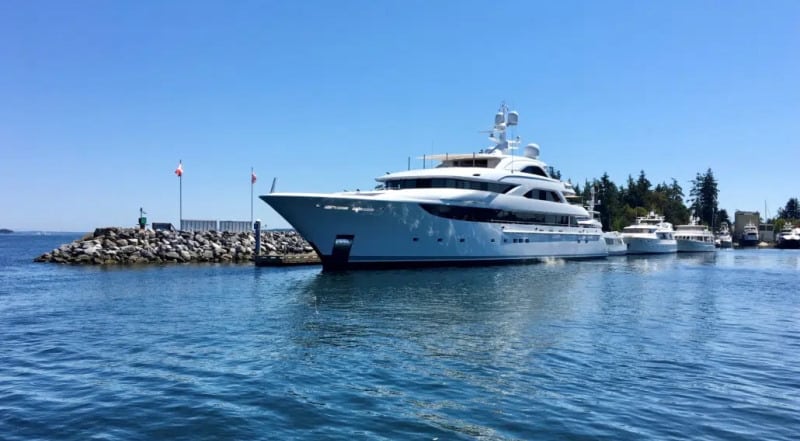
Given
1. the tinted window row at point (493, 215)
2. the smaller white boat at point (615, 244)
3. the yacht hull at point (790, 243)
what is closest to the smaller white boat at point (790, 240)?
the yacht hull at point (790, 243)

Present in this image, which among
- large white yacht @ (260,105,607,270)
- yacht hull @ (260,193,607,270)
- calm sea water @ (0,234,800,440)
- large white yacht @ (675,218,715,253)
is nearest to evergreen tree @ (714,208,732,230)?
large white yacht @ (675,218,715,253)

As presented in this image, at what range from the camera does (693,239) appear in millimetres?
88562

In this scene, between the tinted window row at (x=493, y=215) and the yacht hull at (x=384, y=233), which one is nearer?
the yacht hull at (x=384, y=233)

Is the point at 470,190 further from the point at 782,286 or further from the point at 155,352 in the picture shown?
the point at 155,352

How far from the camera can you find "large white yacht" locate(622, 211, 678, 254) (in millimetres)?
74188

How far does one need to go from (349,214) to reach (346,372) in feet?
71.1

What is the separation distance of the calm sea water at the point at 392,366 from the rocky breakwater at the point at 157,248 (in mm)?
18911

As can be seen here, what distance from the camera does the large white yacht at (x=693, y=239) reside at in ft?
285

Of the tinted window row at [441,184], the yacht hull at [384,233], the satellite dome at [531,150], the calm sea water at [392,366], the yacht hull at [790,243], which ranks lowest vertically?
the calm sea water at [392,366]

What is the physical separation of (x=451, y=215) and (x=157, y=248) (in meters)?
24.3

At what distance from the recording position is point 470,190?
39.8 m

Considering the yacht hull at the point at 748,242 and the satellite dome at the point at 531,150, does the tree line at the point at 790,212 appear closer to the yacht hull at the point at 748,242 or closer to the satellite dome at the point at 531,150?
the yacht hull at the point at 748,242

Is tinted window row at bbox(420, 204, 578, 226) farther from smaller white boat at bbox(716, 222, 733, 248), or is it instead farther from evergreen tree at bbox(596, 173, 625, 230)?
smaller white boat at bbox(716, 222, 733, 248)

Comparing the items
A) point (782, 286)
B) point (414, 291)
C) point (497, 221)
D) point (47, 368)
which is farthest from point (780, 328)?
point (497, 221)
